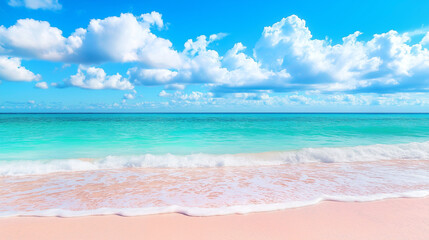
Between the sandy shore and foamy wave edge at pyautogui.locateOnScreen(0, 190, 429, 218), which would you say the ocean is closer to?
foamy wave edge at pyautogui.locateOnScreen(0, 190, 429, 218)

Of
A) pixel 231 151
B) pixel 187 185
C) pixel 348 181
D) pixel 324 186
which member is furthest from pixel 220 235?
pixel 231 151

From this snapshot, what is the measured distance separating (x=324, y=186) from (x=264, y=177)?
171 centimetres

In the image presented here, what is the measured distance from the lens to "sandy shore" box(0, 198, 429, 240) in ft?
10.9

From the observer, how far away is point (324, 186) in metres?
5.90

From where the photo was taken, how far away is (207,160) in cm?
931

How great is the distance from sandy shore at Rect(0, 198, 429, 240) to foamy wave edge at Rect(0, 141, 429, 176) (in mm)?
4811

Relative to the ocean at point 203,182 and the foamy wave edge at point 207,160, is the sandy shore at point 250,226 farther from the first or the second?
the foamy wave edge at point 207,160

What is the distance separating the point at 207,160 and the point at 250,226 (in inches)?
228

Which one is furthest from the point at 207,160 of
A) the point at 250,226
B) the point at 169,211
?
the point at 250,226

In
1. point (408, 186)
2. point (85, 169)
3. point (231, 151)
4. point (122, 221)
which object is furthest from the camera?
point (231, 151)

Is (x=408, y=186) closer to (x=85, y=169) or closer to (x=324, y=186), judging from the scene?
(x=324, y=186)

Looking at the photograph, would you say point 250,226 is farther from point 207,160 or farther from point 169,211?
point 207,160

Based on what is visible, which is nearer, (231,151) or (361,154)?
(361,154)

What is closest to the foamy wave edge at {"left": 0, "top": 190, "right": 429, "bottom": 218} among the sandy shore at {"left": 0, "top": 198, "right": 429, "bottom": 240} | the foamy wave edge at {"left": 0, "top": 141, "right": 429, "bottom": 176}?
the sandy shore at {"left": 0, "top": 198, "right": 429, "bottom": 240}
